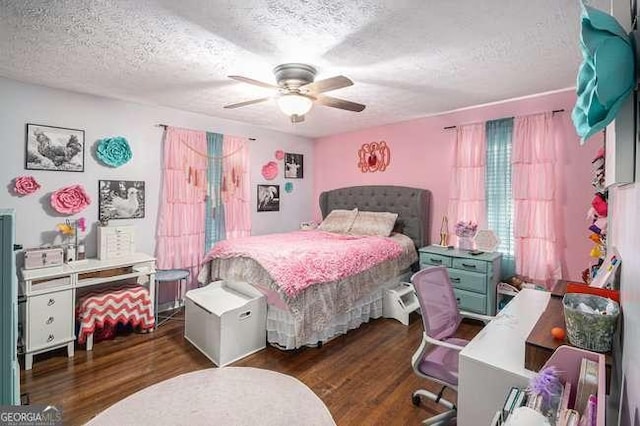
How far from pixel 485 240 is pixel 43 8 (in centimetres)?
410

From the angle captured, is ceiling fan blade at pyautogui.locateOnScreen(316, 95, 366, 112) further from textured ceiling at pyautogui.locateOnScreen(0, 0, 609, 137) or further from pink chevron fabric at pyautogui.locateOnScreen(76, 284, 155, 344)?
pink chevron fabric at pyautogui.locateOnScreen(76, 284, 155, 344)

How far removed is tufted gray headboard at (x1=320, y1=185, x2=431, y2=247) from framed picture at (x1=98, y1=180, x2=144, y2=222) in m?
2.77

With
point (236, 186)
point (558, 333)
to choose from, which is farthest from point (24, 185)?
point (558, 333)

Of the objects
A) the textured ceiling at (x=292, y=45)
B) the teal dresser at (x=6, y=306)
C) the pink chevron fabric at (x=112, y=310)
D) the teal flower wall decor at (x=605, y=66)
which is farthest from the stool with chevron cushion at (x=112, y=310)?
the teal flower wall decor at (x=605, y=66)

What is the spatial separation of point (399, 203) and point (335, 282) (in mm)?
1836

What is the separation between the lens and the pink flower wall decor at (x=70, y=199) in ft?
9.71

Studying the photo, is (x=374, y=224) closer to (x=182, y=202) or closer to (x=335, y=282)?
(x=335, y=282)

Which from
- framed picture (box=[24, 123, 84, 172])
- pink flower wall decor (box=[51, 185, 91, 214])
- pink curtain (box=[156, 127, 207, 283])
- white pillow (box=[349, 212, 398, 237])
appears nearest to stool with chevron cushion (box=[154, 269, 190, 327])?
pink curtain (box=[156, 127, 207, 283])

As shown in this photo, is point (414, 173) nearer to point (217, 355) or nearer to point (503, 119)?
point (503, 119)

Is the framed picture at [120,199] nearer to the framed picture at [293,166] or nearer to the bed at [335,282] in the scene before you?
the bed at [335,282]

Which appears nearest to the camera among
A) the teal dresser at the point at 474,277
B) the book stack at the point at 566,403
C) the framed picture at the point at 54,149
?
the book stack at the point at 566,403

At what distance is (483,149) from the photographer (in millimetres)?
3566

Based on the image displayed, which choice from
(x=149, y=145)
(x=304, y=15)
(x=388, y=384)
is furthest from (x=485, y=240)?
(x=149, y=145)

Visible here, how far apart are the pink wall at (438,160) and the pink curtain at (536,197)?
112 millimetres
